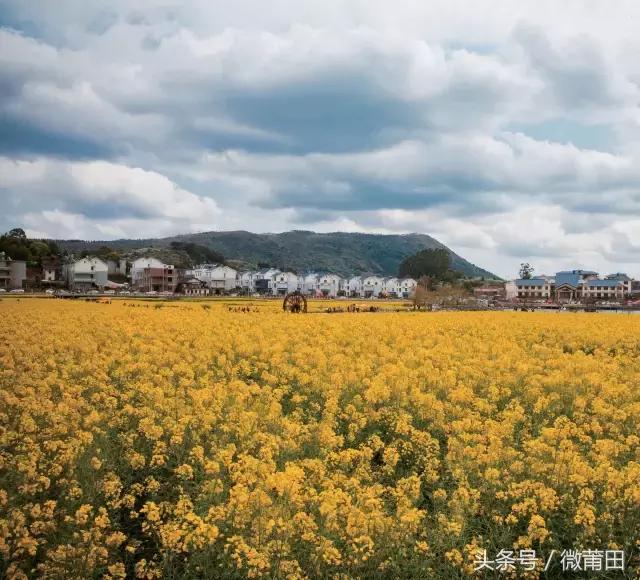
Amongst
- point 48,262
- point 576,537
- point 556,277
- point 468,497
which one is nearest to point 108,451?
point 468,497

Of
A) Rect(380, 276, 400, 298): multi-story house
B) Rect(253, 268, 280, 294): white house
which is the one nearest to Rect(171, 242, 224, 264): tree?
Rect(253, 268, 280, 294): white house

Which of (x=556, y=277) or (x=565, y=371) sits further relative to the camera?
(x=556, y=277)

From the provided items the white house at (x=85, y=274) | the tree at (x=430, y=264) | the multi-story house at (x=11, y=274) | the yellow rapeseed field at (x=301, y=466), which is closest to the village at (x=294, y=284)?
the white house at (x=85, y=274)

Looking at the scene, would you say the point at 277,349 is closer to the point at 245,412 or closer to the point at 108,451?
the point at 245,412

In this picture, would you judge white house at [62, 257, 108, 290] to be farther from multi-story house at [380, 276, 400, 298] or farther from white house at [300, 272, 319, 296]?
multi-story house at [380, 276, 400, 298]

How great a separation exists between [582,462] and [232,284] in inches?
5460

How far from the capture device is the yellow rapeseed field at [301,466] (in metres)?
7.19

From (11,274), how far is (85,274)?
49.8 m

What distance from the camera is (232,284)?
146 meters

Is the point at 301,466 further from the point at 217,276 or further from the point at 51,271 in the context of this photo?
the point at 217,276

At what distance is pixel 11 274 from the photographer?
48281mm

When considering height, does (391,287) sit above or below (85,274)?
below

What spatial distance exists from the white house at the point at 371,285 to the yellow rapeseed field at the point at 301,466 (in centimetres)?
14429

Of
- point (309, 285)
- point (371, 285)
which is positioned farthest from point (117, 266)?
point (371, 285)
